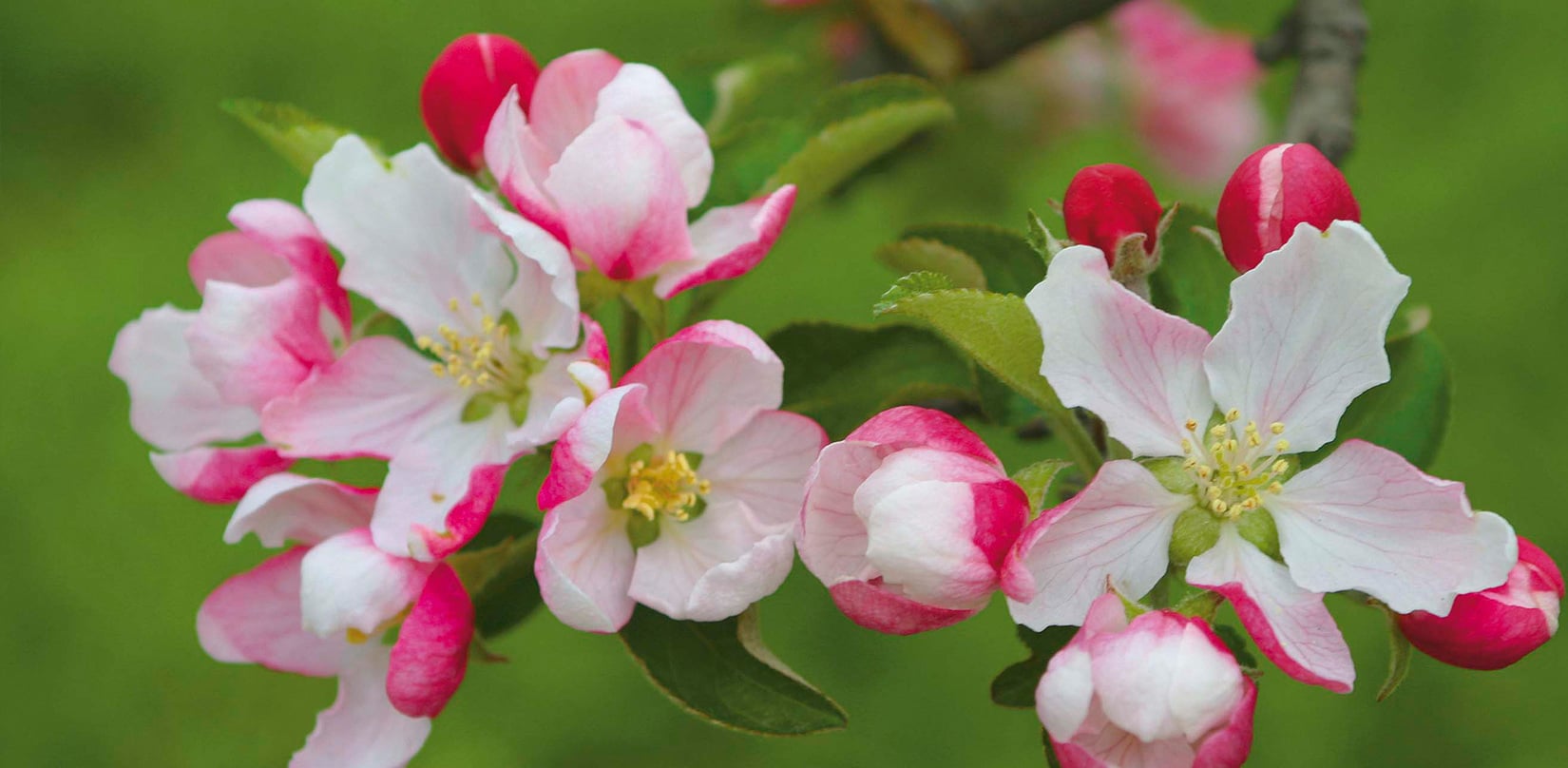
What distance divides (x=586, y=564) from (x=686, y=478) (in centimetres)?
8

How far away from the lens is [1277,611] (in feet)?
2.40

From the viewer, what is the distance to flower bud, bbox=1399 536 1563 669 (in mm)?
713

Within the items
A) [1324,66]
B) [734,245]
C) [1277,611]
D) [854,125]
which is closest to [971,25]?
[1324,66]

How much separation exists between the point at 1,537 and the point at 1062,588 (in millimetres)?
2061

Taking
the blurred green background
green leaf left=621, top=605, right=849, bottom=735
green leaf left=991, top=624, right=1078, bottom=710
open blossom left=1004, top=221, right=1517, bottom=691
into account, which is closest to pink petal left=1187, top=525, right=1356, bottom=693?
open blossom left=1004, top=221, right=1517, bottom=691

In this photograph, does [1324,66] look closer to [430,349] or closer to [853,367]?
[853,367]

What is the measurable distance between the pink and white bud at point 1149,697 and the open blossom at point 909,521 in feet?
0.22

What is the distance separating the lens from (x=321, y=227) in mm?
889

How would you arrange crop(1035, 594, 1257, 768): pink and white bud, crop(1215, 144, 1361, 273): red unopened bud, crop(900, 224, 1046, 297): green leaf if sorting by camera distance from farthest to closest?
crop(900, 224, 1046, 297): green leaf
crop(1215, 144, 1361, 273): red unopened bud
crop(1035, 594, 1257, 768): pink and white bud

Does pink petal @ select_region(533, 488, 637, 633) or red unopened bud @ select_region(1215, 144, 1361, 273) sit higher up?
red unopened bud @ select_region(1215, 144, 1361, 273)

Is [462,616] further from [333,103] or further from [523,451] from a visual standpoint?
[333,103]

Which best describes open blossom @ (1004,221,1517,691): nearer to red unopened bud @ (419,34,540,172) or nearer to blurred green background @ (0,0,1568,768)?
red unopened bud @ (419,34,540,172)

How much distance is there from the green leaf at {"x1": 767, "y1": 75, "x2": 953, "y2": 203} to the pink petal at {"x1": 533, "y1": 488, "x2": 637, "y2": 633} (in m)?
0.28

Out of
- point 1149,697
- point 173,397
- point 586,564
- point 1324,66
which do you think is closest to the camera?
point 1149,697
